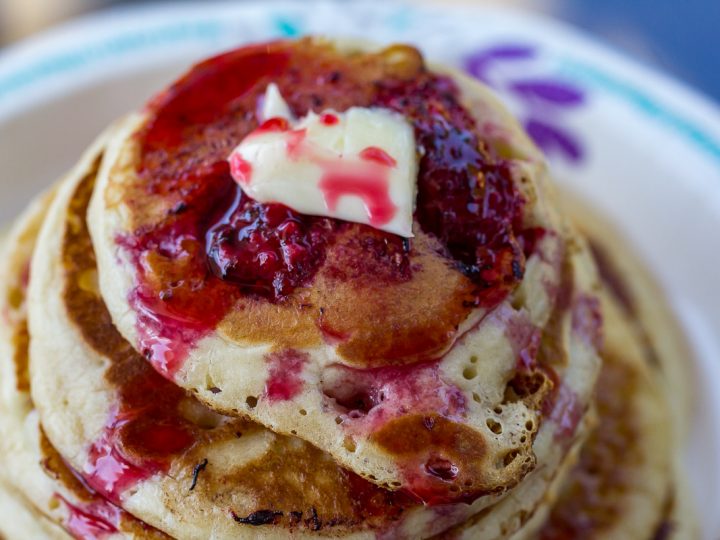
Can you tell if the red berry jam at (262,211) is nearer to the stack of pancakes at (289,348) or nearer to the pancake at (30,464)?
the stack of pancakes at (289,348)

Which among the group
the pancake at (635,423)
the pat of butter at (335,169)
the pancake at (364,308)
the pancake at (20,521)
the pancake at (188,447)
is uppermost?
the pat of butter at (335,169)

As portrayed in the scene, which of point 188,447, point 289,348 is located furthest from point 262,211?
point 188,447

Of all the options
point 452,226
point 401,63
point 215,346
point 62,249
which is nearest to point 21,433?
point 62,249

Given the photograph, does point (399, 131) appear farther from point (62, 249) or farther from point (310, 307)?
point (62, 249)

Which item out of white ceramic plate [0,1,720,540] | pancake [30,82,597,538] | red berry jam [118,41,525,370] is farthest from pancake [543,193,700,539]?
red berry jam [118,41,525,370]

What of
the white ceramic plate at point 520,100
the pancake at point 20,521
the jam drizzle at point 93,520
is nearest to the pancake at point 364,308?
the jam drizzle at point 93,520

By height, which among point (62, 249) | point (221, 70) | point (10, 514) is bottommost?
point (10, 514)

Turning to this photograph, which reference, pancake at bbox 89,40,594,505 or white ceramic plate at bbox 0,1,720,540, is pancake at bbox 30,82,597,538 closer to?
pancake at bbox 89,40,594,505
